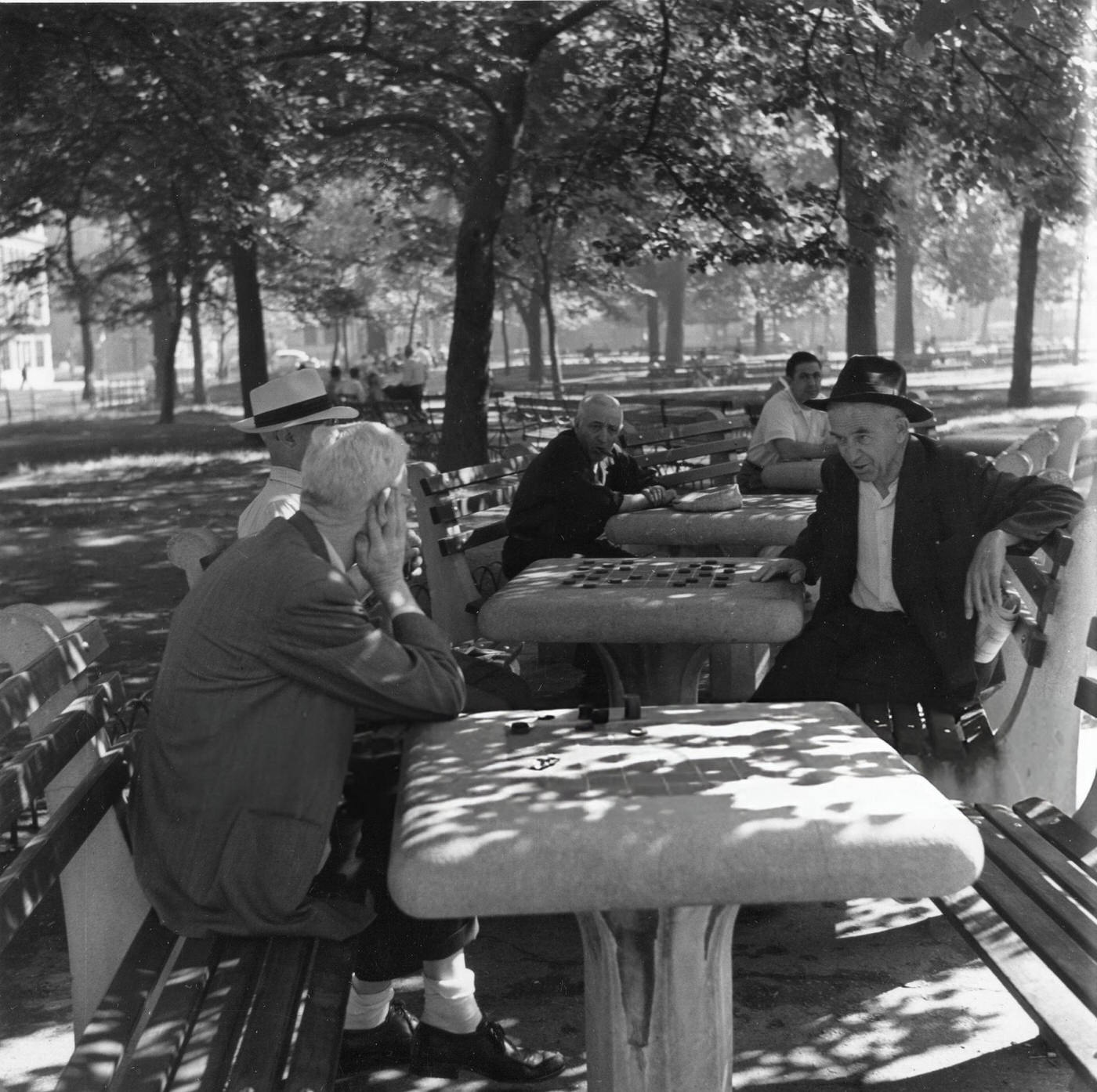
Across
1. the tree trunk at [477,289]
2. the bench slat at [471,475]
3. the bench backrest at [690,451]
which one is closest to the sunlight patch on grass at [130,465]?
the tree trunk at [477,289]

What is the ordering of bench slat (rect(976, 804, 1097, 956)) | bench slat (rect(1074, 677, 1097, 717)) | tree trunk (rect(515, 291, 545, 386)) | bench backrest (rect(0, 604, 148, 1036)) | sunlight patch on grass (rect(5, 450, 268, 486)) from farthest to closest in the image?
tree trunk (rect(515, 291, 545, 386)), sunlight patch on grass (rect(5, 450, 268, 486)), bench slat (rect(1074, 677, 1097, 717)), bench slat (rect(976, 804, 1097, 956)), bench backrest (rect(0, 604, 148, 1036))

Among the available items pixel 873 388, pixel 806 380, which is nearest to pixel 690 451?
pixel 806 380

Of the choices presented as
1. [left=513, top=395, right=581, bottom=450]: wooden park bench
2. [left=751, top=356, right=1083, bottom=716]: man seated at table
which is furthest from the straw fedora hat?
[left=513, top=395, right=581, bottom=450]: wooden park bench

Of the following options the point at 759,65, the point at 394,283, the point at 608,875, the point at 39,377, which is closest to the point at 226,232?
the point at 759,65

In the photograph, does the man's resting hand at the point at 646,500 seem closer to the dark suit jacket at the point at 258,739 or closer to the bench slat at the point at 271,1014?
the dark suit jacket at the point at 258,739

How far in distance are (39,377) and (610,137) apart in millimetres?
70802

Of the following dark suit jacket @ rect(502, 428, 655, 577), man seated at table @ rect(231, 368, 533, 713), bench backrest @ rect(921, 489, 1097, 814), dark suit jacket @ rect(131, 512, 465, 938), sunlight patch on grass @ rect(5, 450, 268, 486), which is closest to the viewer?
dark suit jacket @ rect(131, 512, 465, 938)

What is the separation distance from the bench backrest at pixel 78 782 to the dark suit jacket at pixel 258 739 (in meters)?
0.11

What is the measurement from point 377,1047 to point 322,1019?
862mm

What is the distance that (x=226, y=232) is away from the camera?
14711 mm

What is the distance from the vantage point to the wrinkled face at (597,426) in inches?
276

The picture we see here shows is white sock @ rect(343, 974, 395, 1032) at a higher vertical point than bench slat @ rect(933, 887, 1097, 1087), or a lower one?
lower

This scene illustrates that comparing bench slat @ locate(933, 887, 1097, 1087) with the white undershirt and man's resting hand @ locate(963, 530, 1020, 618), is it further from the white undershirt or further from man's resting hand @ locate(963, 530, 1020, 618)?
the white undershirt

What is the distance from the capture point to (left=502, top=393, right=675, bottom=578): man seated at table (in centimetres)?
674
